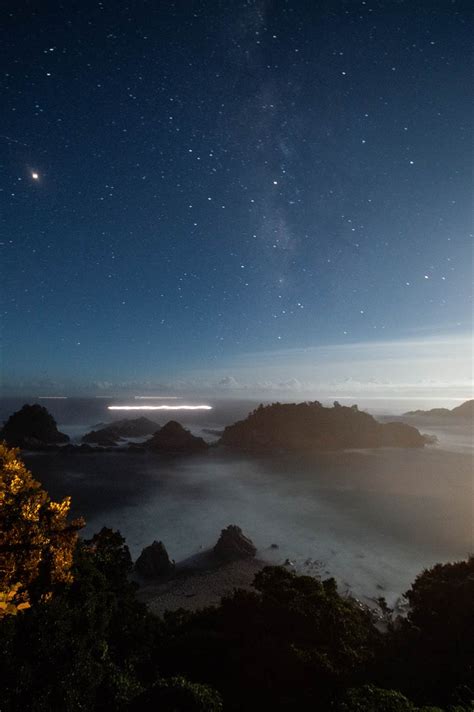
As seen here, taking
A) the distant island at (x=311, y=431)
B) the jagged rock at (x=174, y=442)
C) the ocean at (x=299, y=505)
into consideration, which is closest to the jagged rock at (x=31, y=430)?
the ocean at (x=299, y=505)

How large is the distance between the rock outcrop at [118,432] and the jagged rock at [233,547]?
77.7 m

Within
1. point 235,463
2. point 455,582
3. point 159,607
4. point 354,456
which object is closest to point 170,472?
point 235,463

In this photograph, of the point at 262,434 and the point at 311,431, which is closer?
the point at 262,434

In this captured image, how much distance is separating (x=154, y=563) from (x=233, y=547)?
29.6 feet

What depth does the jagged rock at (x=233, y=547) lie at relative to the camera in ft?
116

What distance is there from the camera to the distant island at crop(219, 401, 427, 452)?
10738 cm

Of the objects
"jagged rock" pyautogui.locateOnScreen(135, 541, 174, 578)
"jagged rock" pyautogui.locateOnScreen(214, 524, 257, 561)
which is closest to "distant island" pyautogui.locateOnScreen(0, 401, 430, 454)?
"jagged rock" pyautogui.locateOnScreen(214, 524, 257, 561)

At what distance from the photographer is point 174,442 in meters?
97.2

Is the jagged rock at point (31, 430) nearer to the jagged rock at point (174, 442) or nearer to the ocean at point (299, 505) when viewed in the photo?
the ocean at point (299, 505)

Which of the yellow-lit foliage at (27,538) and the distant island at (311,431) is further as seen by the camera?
the distant island at (311,431)

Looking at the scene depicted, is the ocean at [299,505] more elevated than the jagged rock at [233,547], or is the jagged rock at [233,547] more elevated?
the jagged rock at [233,547]

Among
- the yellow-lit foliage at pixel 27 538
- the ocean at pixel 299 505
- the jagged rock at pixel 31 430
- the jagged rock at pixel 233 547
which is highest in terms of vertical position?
the yellow-lit foliage at pixel 27 538

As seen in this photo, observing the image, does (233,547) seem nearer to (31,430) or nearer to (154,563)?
(154,563)

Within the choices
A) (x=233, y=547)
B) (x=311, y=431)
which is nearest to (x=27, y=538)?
(x=233, y=547)
